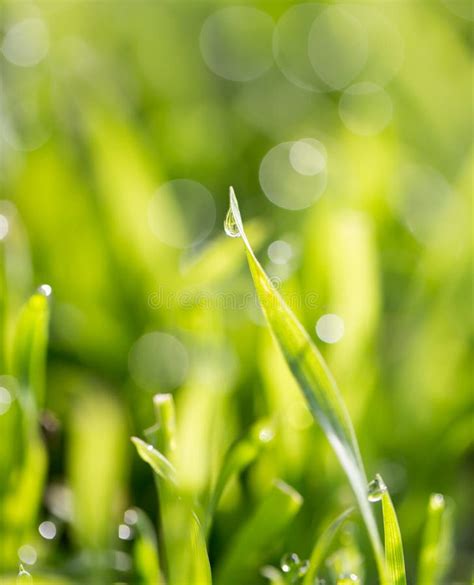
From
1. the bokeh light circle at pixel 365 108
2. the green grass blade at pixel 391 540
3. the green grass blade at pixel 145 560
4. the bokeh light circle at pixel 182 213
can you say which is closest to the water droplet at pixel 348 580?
the green grass blade at pixel 391 540

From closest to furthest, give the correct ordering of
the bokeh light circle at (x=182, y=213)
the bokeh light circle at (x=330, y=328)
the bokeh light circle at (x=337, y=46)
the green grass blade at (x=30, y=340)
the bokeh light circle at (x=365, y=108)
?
the green grass blade at (x=30, y=340)
the bokeh light circle at (x=330, y=328)
the bokeh light circle at (x=182, y=213)
the bokeh light circle at (x=365, y=108)
the bokeh light circle at (x=337, y=46)

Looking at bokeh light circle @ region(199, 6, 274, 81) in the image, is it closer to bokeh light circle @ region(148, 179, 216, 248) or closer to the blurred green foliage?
the blurred green foliage

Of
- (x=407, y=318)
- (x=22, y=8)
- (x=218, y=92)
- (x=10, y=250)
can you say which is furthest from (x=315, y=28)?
(x=10, y=250)

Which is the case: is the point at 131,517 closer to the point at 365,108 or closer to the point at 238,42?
the point at 365,108

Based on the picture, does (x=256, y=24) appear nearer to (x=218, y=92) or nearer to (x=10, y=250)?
(x=218, y=92)

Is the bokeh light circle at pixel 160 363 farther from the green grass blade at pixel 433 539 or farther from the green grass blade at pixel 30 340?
the green grass blade at pixel 433 539

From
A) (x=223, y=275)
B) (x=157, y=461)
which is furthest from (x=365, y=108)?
(x=157, y=461)
